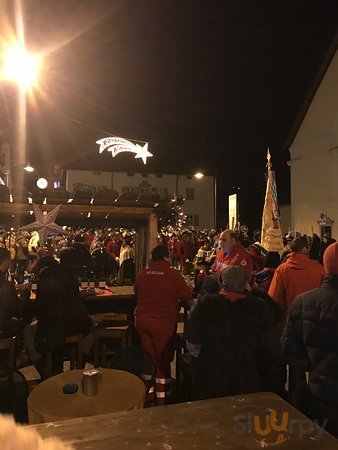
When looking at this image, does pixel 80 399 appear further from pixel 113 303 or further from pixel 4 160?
pixel 4 160

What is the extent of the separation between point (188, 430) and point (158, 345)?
111 inches

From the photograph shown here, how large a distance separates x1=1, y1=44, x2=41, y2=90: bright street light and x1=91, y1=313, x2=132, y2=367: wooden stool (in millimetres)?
4460

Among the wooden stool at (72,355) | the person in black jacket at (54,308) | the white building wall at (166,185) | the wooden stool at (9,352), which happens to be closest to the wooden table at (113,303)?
the wooden stool at (72,355)

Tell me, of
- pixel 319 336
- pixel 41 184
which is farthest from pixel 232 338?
pixel 41 184

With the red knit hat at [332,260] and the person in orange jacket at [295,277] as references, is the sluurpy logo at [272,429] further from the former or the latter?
the person in orange jacket at [295,277]

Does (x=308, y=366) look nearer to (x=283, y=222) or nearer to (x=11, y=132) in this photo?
(x=11, y=132)

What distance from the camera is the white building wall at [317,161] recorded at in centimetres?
1850

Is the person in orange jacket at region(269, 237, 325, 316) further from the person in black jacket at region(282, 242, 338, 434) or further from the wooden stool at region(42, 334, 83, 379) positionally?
the wooden stool at region(42, 334, 83, 379)

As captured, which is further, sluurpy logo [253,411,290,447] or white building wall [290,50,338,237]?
white building wall [290,50,338,237]

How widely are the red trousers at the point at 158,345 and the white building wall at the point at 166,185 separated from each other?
111ft

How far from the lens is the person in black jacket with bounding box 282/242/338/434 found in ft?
9.01

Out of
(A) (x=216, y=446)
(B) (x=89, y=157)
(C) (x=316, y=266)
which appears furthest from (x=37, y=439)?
(B) (x=89, y=157)

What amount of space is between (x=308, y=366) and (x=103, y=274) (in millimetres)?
6686

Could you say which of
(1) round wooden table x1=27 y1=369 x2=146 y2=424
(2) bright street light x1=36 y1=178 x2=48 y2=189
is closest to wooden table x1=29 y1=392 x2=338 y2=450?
(1) round wooden table x1=27 y1=369 x2=146 y2=424
